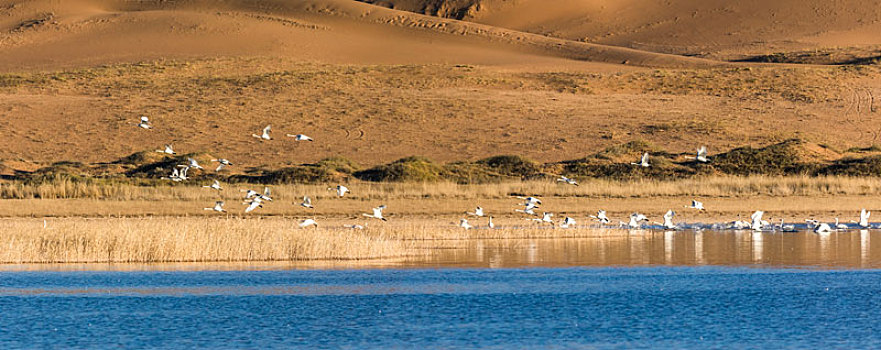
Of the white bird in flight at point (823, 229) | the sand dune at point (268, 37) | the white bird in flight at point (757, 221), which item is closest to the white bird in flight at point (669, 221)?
the white bird in flight at point (757, 221)

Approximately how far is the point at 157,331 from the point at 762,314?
8578 millimetres

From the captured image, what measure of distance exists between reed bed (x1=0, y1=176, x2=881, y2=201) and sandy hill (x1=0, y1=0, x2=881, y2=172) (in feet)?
38.8

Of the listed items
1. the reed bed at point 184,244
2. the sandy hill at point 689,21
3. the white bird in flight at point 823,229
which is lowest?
the reed bed at point 184,244

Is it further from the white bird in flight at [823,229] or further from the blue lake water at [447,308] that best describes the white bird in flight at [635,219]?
the blue lake water at [447,308]

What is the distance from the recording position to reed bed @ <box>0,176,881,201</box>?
1513 inches

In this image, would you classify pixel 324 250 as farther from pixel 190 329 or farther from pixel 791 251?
pixel 791 251

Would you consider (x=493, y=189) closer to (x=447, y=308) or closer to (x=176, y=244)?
(x=176, y=244)

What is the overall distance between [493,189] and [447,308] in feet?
68.7

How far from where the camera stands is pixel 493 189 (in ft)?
131

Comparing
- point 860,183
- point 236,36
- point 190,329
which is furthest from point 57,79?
point 190,329

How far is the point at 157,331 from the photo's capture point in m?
17.4

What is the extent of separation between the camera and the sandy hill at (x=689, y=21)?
117438mm

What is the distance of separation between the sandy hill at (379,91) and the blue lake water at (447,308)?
3055cm

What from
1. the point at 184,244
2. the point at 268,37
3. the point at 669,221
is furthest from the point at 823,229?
the point at 268,37
